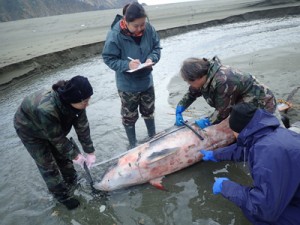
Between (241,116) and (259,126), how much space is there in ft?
0.58

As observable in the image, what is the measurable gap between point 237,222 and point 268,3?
74.3 feet

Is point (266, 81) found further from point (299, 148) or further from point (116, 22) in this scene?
point (299, 148)

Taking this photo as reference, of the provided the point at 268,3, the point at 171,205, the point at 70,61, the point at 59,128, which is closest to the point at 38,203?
the point at 59,128

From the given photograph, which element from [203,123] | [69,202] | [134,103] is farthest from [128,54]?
[69,202]

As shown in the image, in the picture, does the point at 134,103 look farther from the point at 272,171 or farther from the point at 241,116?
the point at 272,171

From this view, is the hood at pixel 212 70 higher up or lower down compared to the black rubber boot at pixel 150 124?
higher up

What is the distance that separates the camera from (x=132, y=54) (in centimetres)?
456

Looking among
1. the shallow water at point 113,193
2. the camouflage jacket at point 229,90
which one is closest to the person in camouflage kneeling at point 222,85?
the camouflage jacket at point 229,90

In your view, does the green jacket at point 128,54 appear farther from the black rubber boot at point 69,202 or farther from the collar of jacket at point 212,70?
the black rubber boot at point 69,202

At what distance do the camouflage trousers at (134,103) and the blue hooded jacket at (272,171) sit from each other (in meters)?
2.38

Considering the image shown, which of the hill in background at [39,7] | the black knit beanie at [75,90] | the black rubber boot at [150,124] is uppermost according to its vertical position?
the black knit beanie at [75,90]

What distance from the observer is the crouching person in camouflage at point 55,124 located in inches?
122

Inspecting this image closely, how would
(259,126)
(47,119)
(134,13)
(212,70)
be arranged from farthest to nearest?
(134,13)
(212,70)
(47,119)
(259,126)

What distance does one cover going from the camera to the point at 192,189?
14.0 ft
